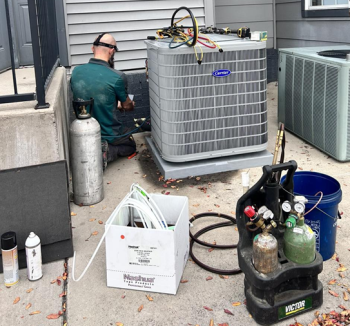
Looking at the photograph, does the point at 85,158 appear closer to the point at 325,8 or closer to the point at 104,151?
the point at 104,151

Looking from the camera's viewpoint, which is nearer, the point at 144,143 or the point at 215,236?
the point at 215,236

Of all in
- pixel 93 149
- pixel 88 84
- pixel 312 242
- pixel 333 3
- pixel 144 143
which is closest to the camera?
pixel 312 242

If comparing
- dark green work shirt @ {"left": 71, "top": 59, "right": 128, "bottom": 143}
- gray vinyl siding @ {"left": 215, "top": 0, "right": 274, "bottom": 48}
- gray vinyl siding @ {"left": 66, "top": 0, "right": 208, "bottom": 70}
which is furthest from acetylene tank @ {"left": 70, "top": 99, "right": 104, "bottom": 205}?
gray vinyl siding @ {"left": 215, "top": 0, "right": 274, "bottom": 48}

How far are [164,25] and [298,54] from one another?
73.5 inches

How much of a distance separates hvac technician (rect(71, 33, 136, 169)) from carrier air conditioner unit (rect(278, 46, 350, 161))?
1830 mm

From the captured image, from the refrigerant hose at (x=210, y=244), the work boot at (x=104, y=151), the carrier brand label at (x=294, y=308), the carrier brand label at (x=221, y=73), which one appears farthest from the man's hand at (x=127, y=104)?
the carrier brand label at (x=294, y=308)

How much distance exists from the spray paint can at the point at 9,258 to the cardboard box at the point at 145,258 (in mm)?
563

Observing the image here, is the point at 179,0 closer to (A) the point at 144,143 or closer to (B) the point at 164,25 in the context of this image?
(B) the point at 164,25

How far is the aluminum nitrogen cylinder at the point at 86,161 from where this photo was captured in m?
3.46

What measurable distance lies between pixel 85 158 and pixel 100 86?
1000mm

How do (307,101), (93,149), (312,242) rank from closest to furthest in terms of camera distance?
(312,242)
(93,149)
(307,101)

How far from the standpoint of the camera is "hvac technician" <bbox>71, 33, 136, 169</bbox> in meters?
4.18

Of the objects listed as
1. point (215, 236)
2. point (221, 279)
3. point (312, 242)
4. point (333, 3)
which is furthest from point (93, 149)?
point (333, 3)

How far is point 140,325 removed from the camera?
218 cm
